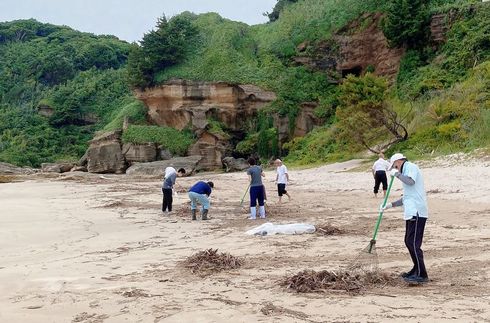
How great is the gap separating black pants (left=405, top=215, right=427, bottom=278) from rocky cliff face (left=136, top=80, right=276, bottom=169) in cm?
3760

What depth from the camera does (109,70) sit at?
251ft

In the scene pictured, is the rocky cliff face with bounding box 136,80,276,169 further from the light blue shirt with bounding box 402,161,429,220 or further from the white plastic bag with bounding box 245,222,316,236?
the light blue shirt with bounding box 402,161,429,220

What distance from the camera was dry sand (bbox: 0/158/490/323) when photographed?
552 cm

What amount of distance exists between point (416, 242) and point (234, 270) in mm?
2677

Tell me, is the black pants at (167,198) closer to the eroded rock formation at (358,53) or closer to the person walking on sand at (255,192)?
the person walking on sand at (255,192)

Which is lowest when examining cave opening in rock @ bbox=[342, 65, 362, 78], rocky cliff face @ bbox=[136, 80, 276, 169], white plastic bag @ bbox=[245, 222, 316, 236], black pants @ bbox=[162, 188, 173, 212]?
white plastic bag @ bbox=[245, 222, 316, 236]

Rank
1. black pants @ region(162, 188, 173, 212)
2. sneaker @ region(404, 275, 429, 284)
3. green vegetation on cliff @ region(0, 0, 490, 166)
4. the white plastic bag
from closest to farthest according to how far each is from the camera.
Result: sneaker @ region(404, 275, 429, 284), the white plastic bag, black pants @ region(162, 188, 173, 212), green vegetation on cliff @ region(0, 0, 490, 166)

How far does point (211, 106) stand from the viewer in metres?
45.8

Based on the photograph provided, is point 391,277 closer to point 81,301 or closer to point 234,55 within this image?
point 81,301

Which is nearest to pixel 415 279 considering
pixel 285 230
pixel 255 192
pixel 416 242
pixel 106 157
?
pixel 416 242

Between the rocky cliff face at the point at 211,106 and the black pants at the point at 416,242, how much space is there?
3760 centimetres

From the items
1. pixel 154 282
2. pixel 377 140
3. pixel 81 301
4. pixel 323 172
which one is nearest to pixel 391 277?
pixel 154 282

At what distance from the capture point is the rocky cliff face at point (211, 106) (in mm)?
44812

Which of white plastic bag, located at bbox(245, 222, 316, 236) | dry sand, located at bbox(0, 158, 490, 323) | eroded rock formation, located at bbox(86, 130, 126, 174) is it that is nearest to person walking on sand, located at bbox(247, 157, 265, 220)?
dry sand, located at bbox(0, 158, 490, 323)
